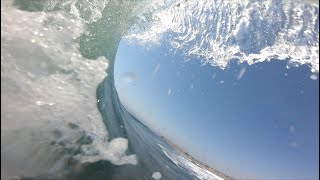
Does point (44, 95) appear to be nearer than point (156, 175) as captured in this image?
Yes

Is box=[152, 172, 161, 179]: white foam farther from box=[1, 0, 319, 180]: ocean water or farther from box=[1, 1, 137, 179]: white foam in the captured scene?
box=[1, 1, 137, 179]: white foam

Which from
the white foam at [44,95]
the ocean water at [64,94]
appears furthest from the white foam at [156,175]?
the white foam at [44,95]

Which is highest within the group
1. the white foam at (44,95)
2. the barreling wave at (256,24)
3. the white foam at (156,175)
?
the barreling wave at (256,24)

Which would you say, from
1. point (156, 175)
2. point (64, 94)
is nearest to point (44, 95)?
point (64, 94)

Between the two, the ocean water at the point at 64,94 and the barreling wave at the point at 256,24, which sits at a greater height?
the barreling wave at the point at 256,24

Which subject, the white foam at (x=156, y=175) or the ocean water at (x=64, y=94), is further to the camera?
the white foam at (x=156, y=175)

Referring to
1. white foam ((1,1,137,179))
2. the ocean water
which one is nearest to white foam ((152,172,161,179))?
the ocean water

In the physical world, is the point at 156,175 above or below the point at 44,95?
below

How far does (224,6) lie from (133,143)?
5209mm

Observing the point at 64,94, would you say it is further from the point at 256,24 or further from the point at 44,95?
the point at 256,24

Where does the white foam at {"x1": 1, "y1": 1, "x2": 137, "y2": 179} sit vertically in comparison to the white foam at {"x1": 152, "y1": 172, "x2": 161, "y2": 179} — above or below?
above

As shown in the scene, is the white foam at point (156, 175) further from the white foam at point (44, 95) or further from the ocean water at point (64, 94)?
the white foam at point (44, 95)

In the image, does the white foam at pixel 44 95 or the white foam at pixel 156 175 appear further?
the white foam at pixel 156 175

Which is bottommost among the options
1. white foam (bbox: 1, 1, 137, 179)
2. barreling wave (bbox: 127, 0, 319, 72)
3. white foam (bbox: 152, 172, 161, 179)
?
white foam (bbox: 152, 172, 161, 179)
